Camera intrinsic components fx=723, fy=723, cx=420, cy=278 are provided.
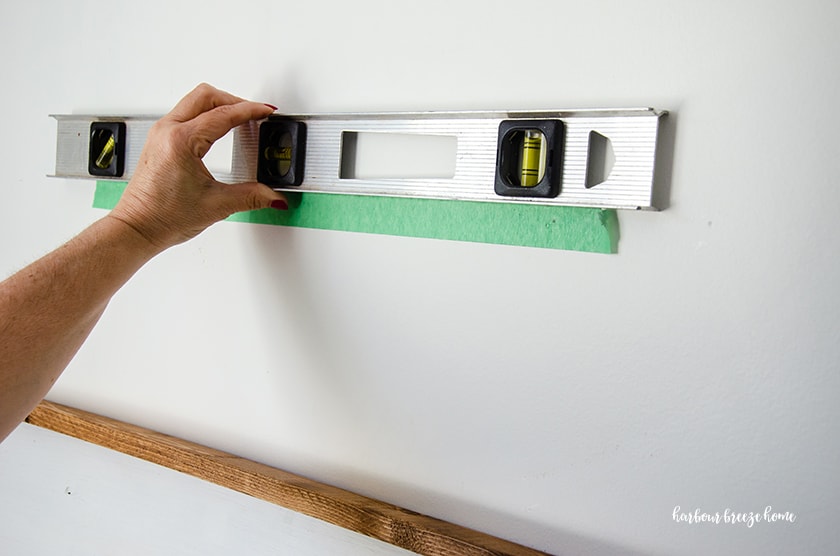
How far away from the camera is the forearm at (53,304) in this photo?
828 mm

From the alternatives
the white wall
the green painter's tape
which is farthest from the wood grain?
the green painter's tape

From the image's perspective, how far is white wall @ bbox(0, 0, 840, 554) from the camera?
722 millimetres

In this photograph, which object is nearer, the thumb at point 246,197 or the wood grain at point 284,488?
the wood grain at point 284,488

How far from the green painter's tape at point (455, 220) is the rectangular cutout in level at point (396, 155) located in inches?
1.4

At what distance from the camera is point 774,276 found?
73 centimetres

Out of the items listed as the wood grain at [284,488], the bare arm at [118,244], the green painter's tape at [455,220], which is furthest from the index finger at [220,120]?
the wood grain at [284,488]

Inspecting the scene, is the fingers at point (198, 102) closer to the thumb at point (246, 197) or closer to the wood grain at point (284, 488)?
the thumb at point (246, 197)

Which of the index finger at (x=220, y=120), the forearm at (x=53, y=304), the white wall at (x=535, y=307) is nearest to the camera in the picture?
the white wall at (x=535, y=307)

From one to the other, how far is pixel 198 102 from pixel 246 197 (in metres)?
0.14

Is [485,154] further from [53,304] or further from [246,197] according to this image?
[53,304]

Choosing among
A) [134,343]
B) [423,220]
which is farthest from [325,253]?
[134,343]

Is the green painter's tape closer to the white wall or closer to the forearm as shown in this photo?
the white wall

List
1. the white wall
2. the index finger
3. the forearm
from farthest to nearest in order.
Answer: the index finger
the forearm
the white wall

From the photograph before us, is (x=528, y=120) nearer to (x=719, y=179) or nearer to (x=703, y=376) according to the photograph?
(x=719, y=179)
